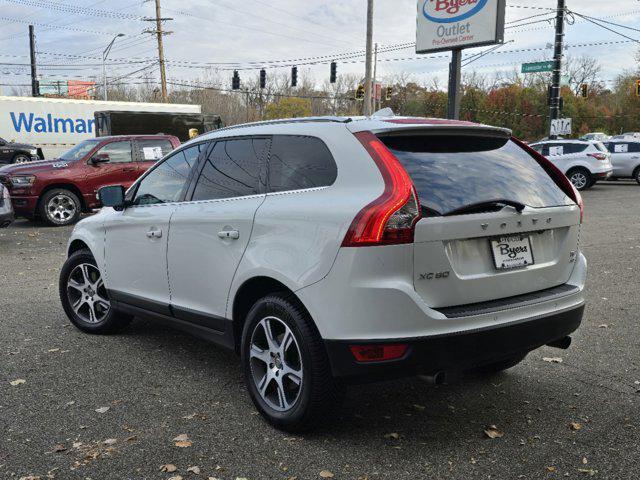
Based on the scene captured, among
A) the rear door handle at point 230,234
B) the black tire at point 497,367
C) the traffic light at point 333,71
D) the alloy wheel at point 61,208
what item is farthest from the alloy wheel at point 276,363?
the traffic light at point 333,71

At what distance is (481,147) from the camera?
3645 mm

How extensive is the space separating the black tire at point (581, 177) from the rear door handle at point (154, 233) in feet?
66.5

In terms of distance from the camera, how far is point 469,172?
11.2 feet

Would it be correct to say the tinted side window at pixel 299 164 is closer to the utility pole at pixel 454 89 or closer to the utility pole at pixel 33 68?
the utility pole at pixel 454 89

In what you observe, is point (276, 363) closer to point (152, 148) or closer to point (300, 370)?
point (300, 370)

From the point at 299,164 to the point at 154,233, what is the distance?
4.78 feet

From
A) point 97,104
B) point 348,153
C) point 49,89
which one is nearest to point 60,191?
point 348,153

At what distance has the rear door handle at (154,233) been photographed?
448cm

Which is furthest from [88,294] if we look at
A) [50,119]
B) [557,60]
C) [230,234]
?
[50,119]

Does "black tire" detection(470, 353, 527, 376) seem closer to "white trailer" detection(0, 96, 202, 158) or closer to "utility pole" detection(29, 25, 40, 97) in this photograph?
"white trailer" detection(0, 96, 202, 158)

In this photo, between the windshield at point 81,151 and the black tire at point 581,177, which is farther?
the black tire at point 581,177

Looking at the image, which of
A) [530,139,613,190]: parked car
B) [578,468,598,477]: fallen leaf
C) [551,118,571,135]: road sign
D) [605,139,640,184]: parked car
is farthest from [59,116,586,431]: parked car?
[551,118,571,135]: road sign

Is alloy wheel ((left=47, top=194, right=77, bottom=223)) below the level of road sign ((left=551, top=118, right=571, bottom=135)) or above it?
below

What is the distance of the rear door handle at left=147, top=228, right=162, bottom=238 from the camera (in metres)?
4.48
